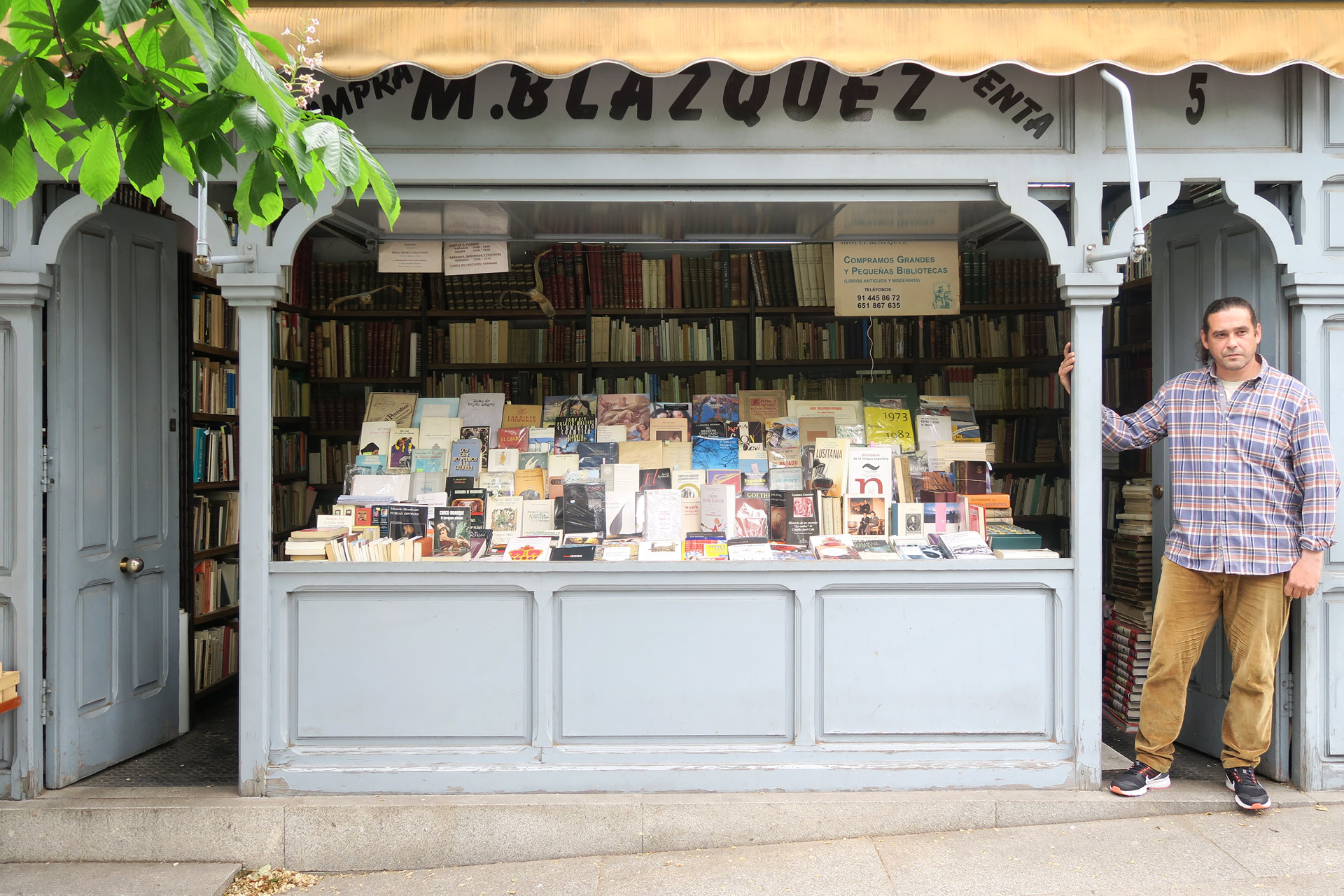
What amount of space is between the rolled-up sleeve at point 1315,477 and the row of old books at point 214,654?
15.5ft

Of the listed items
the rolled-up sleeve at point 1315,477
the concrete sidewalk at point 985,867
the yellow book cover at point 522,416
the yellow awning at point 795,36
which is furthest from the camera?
the yellow book cover at point 522,416

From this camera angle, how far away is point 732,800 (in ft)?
10.5

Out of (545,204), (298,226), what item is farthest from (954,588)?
(298,226)

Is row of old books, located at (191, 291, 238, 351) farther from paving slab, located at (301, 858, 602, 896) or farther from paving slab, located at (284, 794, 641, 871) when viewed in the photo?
paving slab, located at (301, 858, 602, 896)

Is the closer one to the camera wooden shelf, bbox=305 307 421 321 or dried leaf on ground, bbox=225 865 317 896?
dried leaf on ground, bbox=225 865 317 896

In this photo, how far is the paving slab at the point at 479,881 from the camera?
294 centimetres

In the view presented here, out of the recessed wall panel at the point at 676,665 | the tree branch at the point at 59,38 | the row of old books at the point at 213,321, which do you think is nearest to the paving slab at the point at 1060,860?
the recessed wall panel at the point at 676,665

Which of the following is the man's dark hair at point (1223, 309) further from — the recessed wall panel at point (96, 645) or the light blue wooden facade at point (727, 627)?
the recessed wall panel at point (96, 645)

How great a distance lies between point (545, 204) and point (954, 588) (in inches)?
85.3

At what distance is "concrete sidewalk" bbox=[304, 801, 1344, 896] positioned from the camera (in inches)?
112

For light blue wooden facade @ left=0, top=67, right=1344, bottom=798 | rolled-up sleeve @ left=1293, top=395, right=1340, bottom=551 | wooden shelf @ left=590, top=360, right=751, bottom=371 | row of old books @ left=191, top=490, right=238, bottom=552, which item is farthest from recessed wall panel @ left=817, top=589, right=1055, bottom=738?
row of old books @ left=191, top=490, right=238, bottom=552

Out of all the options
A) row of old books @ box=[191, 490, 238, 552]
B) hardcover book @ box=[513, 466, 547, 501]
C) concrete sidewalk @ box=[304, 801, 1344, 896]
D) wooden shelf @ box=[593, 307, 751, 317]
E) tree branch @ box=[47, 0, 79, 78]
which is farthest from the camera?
wooden shelf @ box=[593, 307, 751, 317]

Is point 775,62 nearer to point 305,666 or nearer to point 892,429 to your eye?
point 892,429

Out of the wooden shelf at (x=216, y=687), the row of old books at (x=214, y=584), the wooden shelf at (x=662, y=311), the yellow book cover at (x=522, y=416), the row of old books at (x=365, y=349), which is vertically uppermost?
the wooden shelf at (x=662, y=311)
